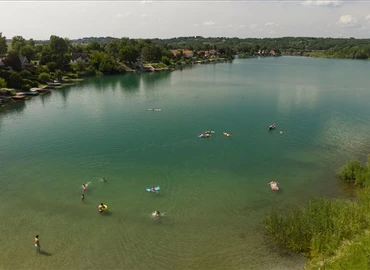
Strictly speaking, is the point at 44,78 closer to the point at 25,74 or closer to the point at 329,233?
the point at 25,74

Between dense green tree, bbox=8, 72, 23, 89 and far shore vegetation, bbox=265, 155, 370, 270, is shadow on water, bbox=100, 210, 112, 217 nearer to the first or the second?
far shore vegetation, bbox=265, 155, 370, 270

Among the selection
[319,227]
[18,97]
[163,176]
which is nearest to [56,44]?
[18,97]

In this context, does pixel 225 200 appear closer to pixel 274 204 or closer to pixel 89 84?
pixel 274 204

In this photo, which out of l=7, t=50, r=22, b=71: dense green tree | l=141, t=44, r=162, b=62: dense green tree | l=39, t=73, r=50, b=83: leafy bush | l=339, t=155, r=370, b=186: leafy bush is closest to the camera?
l=339, t=155, r=370, b=186: leafy bush

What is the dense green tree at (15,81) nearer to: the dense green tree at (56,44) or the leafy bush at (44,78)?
the leafy bush at (44,78)

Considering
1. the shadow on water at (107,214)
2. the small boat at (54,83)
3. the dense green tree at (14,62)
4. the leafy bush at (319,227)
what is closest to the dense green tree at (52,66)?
the small boat at (54,83)

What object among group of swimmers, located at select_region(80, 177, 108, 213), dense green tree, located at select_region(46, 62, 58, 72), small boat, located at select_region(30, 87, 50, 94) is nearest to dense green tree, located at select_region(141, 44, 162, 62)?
dense green tree, located at select_region(46, 62, 58, 72)
